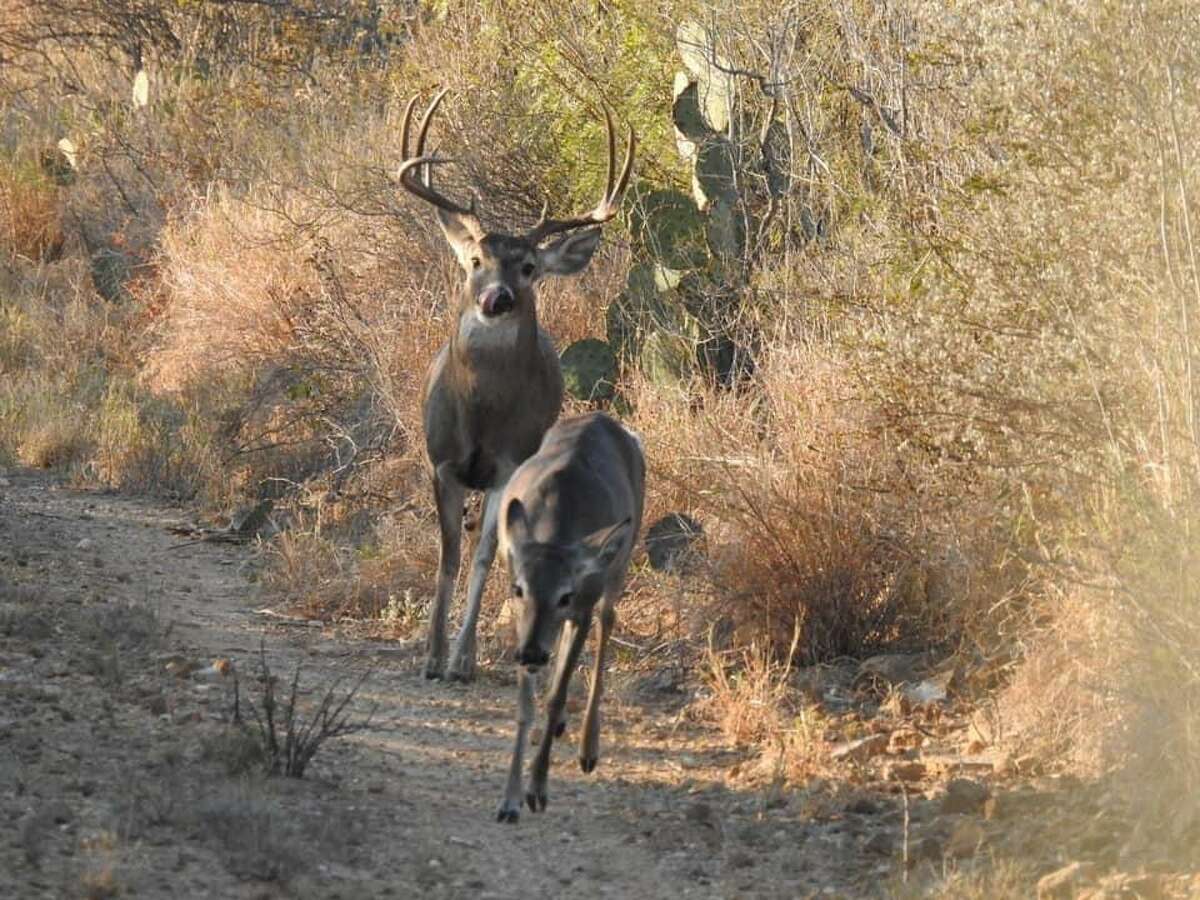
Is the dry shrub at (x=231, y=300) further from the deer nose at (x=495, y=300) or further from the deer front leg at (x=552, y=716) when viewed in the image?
the deer front leg at (x=552, y=716)

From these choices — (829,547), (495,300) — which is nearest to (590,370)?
(495,300)

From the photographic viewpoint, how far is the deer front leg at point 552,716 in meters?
7.91

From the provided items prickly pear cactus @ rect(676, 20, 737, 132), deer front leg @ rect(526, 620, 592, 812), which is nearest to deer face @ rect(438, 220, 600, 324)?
deer front leg @ rect(526, 620, 592, 812)

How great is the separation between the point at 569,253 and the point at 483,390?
0.89 metres

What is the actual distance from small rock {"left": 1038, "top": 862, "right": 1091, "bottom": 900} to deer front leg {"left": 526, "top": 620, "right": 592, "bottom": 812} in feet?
6.74

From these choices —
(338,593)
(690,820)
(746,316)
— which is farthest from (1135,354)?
(338,593)

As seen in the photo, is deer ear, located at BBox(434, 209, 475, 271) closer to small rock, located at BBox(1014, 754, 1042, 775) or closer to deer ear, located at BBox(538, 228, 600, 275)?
deer ear, located at BBox(538, 228, 600, 275)

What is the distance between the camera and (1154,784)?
737 cm

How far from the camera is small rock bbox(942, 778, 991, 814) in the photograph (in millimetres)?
7844

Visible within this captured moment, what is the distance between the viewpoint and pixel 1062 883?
685 cm

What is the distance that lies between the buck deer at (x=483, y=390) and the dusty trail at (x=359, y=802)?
0.54 meters

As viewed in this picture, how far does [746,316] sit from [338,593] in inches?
121

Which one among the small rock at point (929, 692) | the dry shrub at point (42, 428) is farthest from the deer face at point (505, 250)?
the dry shrub at point (42, 428)

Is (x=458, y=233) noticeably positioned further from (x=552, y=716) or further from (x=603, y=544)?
(x=552, y=716)
